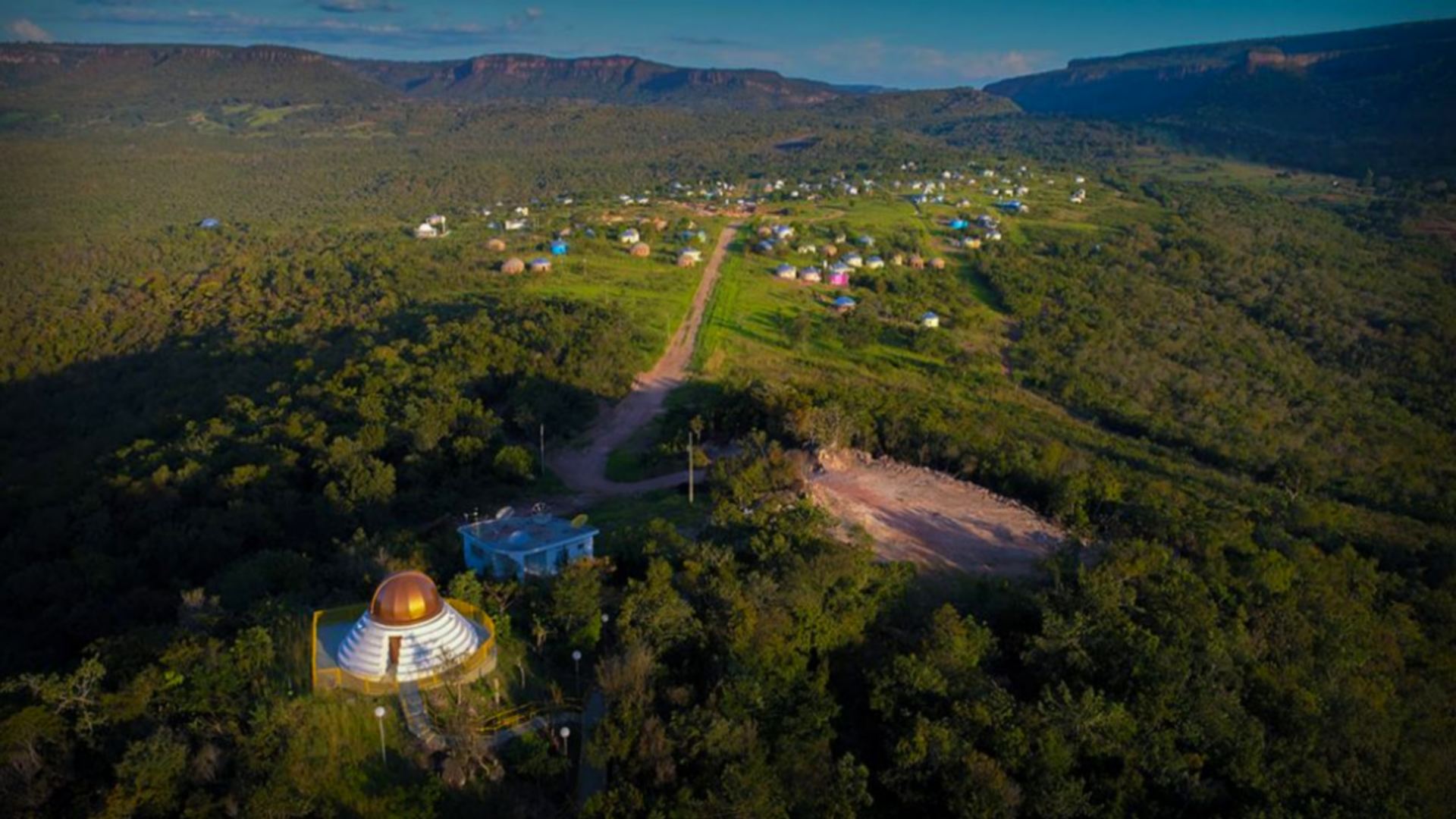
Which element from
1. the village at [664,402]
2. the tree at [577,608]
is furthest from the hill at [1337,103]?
the tree at [577,608]

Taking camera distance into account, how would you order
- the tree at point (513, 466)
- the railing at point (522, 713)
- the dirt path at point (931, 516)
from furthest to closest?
1. the tree at point (513, 466)
2. the dirt path at point (931, 516)
3. the railing at point (522, 713)

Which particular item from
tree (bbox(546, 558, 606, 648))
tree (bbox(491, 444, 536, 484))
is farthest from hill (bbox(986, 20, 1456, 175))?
tree (bbox(546, 558, 606, 648))

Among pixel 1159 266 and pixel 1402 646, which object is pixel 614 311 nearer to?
pixel 1402 646

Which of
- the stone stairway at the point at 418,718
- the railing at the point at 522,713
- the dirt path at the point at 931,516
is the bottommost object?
the dirt path at the point at 931,516

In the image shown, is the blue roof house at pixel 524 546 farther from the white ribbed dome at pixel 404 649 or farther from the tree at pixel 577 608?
the white ribbed dome at pixel 404 649

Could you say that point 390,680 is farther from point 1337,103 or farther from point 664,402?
point 1337,103

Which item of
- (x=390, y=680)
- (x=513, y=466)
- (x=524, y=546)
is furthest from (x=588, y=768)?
(x=513, y=466)

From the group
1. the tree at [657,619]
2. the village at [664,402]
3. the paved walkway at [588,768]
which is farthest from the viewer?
the tree at [657,619]
